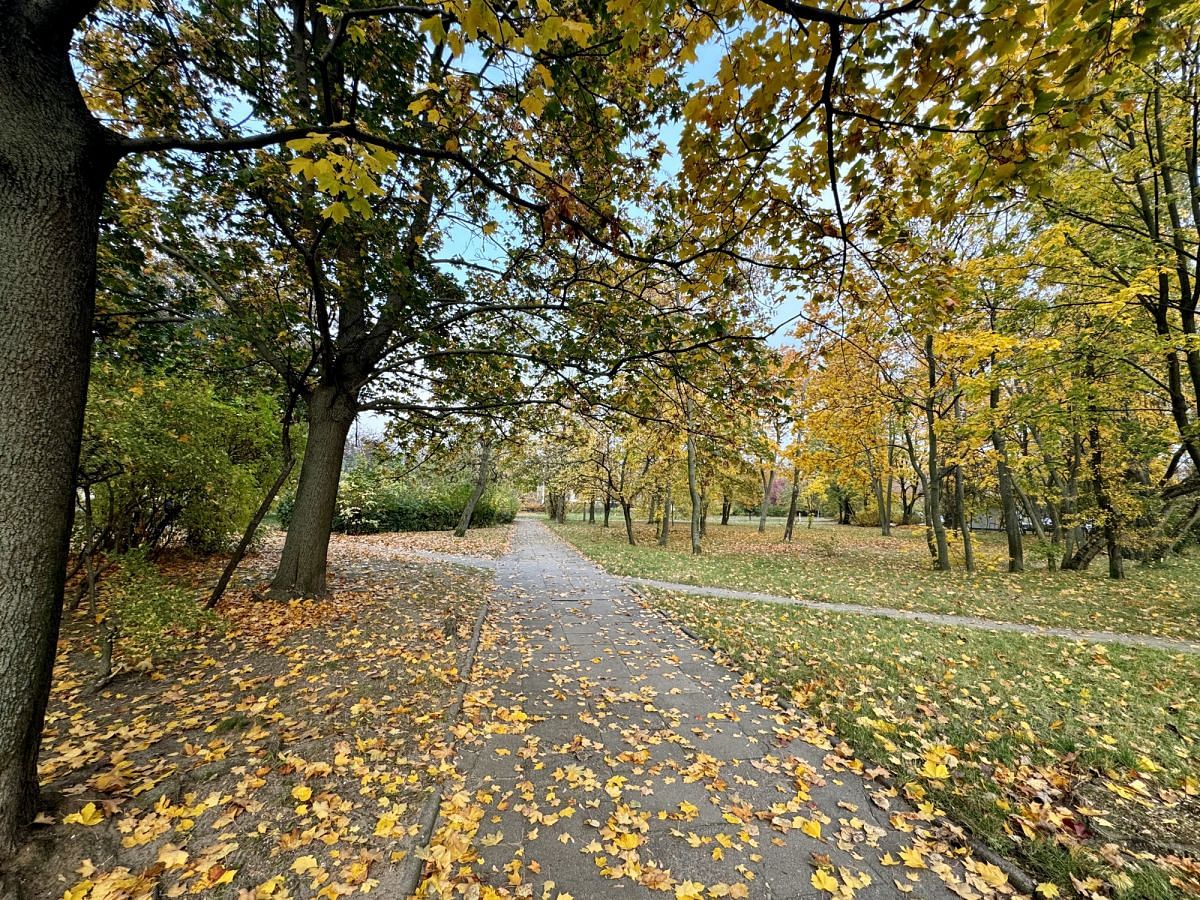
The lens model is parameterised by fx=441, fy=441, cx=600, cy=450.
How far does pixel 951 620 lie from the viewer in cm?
726

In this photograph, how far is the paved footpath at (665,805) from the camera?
2.36 m

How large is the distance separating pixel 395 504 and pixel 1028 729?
20.7m

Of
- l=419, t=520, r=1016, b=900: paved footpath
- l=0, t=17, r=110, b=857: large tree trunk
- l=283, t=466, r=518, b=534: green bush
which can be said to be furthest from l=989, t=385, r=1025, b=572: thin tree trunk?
l=283, t=466, r=518, b=534: green bush

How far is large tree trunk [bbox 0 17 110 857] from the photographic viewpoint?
208 cm

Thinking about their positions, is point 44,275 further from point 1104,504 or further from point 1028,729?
point 1104,504

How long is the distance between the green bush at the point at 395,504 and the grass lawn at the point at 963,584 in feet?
29.3

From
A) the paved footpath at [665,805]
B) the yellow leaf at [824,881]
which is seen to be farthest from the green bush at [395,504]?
the yellow leaf at [824,881]

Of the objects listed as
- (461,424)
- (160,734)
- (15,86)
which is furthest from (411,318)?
(160,734)

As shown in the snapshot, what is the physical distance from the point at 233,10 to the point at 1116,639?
13.2 metres

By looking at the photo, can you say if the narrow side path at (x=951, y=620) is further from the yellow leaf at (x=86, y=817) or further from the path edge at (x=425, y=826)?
the yellow leaf at (x=86, y=817)

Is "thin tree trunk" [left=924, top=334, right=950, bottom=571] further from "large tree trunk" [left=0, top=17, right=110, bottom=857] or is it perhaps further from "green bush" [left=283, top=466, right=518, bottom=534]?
"green bush" [left=283, top=466, right=518, bottom=534]

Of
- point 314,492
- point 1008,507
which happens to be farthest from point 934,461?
point 314,492

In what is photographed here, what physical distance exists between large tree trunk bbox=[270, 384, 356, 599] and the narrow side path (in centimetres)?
608

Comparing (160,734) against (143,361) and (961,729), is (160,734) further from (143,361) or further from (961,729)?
(961,729)
